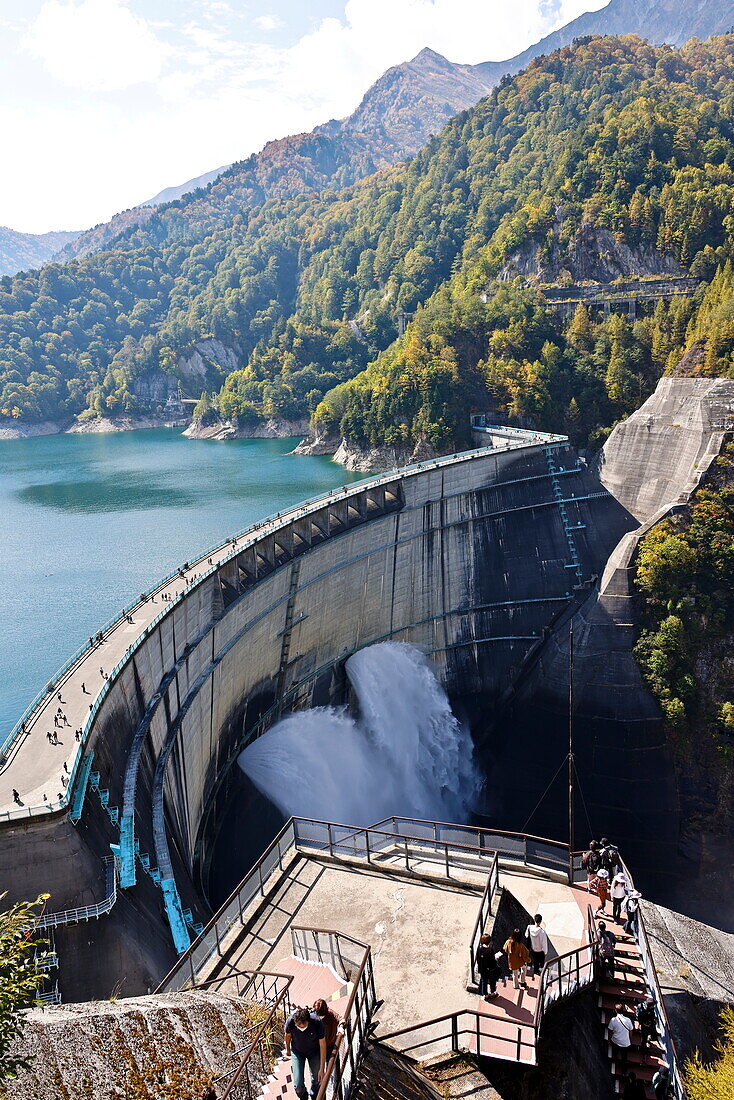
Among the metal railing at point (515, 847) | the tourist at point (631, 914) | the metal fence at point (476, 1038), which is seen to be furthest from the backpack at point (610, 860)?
the metal fence at point (476, 1038)

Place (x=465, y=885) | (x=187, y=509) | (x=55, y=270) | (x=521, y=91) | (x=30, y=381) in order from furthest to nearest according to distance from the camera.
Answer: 1. (x=55, y=270)
2. (x=30, y=381)
3. (x=521, y=91)
4. (x=187, y=509)
5. (x=465, y=885)

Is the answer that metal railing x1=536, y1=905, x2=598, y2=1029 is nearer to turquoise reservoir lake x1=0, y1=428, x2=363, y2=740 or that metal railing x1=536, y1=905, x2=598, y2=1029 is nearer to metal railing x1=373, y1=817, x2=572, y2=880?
metal railing x1=373, y1=817, x2=572, y2=880

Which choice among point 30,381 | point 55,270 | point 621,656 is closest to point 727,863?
point 621,656

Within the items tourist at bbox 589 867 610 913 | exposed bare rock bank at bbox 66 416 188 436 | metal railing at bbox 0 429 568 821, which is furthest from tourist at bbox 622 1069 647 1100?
exposed bare rock bank at bbox 66 416 188 436

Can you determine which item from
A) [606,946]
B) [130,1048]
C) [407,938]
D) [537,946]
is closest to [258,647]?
[407,938]

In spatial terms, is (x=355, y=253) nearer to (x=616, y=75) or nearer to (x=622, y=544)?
(x=616, y=75)

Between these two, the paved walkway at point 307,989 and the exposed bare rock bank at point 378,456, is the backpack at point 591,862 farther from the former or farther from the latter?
the exposed bare rock bank at point 378,456
